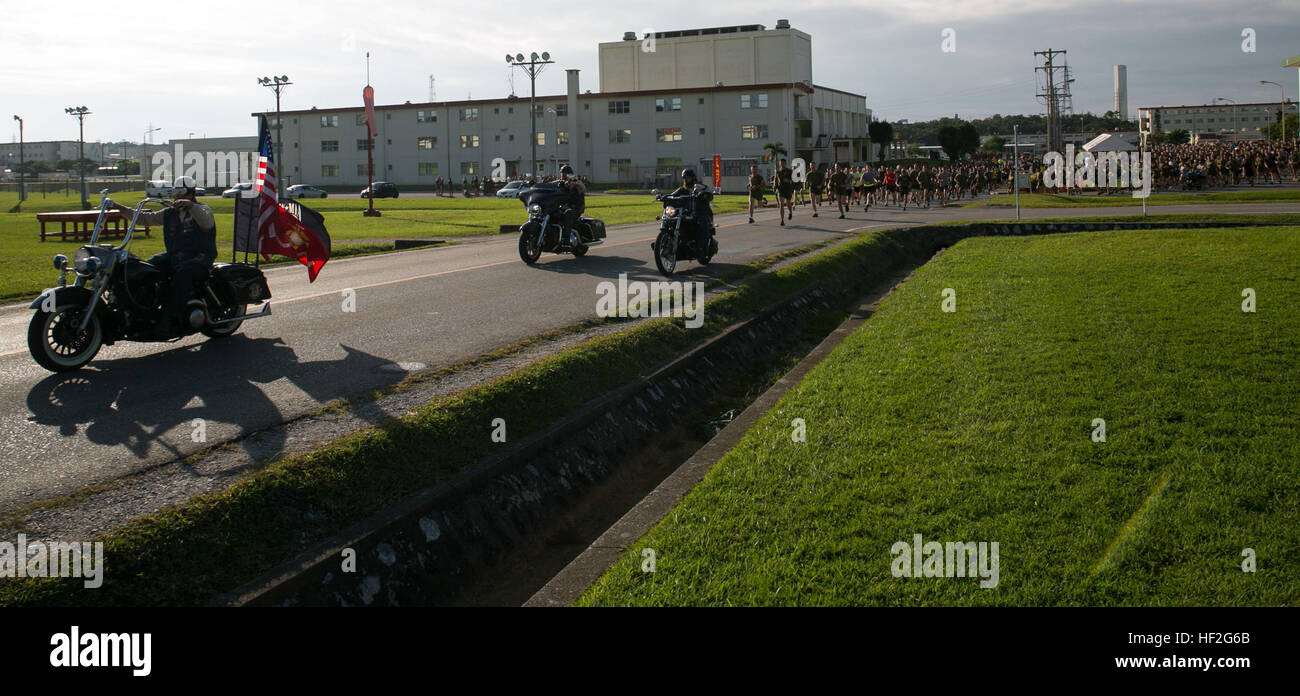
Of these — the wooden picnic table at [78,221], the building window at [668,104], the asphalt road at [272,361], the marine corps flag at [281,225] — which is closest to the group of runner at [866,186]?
the asphalt road at [272,361]

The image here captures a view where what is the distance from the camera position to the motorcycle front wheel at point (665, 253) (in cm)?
1667

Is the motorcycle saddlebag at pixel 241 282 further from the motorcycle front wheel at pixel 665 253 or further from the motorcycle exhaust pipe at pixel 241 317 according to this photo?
the motorcycle front wheel at pixel 665 253

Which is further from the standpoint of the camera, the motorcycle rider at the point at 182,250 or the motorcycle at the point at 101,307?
the motorcycle rider at the point at 182,250

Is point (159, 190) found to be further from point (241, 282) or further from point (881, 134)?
point (881, 134)

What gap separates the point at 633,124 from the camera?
311ft

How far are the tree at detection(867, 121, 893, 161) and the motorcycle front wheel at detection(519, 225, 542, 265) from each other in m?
106

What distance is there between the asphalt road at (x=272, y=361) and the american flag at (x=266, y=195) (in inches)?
42.1

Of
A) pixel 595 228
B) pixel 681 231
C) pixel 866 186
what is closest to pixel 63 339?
pixel 681 231

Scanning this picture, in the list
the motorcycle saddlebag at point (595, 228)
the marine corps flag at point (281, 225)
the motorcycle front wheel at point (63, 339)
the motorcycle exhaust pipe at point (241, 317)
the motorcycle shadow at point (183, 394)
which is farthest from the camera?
the motorcycle saddlebag at point (595, 228)

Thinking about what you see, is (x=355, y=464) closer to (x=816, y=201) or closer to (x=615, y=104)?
(x=816, y=201)

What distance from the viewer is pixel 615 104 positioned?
314ft

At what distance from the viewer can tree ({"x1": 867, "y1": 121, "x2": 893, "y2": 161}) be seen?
120188mm

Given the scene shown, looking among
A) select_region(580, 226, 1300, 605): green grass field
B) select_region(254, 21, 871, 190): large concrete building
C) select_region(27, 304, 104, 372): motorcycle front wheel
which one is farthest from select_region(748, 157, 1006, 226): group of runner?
select_region(254, 21, 871, 190): large concrete building

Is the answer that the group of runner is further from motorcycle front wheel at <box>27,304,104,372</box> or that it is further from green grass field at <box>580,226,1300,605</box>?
motorcycle front wheel at <box>27,304,104,372</box>
